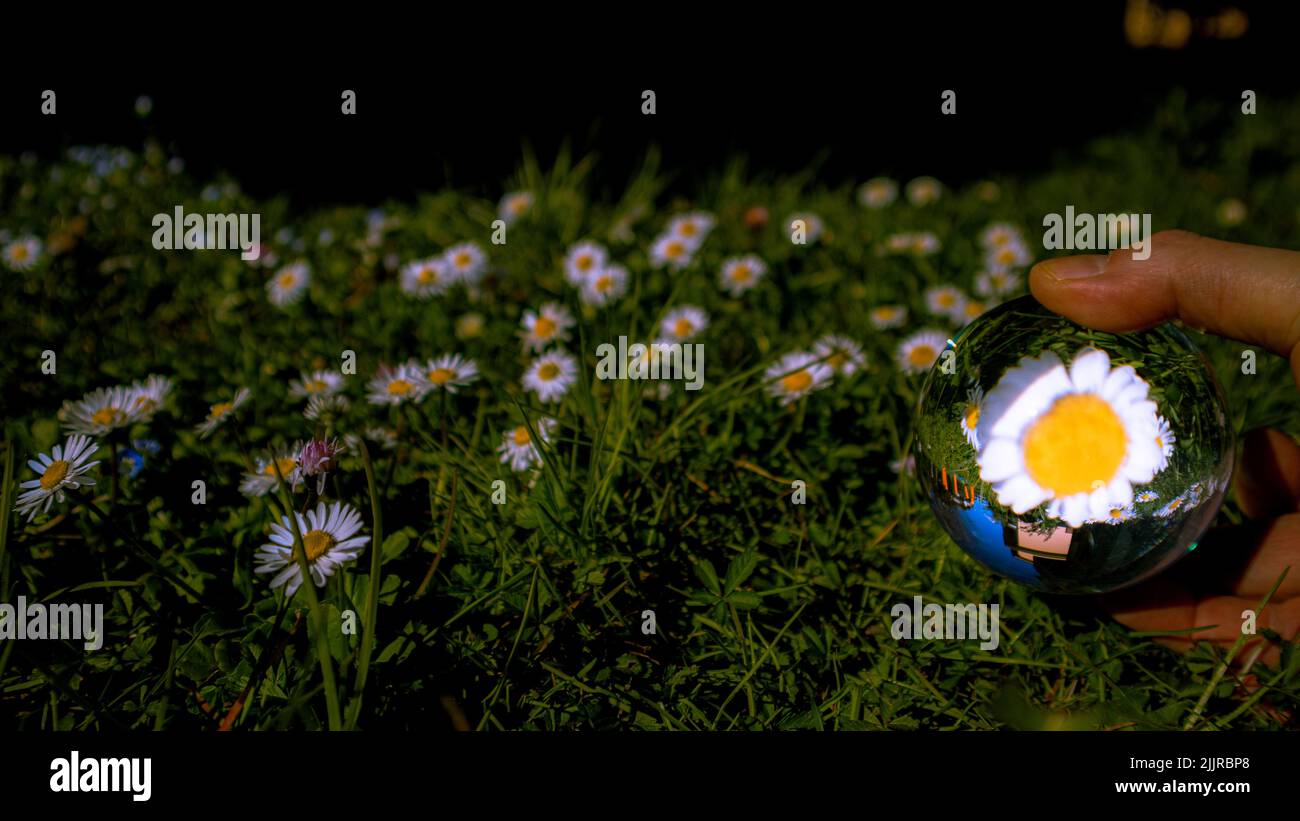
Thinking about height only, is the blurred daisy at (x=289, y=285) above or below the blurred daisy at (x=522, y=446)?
above

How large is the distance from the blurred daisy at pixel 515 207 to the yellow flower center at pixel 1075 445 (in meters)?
2.52

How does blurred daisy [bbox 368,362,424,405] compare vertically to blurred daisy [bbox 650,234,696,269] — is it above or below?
below

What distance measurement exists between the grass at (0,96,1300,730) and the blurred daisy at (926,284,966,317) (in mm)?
76

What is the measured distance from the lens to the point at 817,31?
16.4ft

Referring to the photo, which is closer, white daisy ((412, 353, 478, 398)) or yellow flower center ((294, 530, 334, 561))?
yellow flower center ((294, 530, 334, 561))

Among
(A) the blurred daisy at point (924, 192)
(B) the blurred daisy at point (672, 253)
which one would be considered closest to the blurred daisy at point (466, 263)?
(B) the blurred daisy at point (672, 253)

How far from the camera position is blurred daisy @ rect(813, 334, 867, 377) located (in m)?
2.07

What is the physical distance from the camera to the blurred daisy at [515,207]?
11.2 feet

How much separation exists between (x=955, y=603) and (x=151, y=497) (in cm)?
177

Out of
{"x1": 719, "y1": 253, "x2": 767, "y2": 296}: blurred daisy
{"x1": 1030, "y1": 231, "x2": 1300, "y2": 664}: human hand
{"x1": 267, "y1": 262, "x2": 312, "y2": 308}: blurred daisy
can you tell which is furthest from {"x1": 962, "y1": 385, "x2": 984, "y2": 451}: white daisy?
{"x1": 267, "y1": 262, "x2": 312, "y2": 308}: blurred daisy

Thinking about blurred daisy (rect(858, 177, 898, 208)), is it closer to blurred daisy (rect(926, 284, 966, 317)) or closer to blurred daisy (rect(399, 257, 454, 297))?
blurred daisy (rect(926, 284, 966, 317))

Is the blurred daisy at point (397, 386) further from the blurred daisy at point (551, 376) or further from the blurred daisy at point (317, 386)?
the blurred daisy at point (551, 376)
